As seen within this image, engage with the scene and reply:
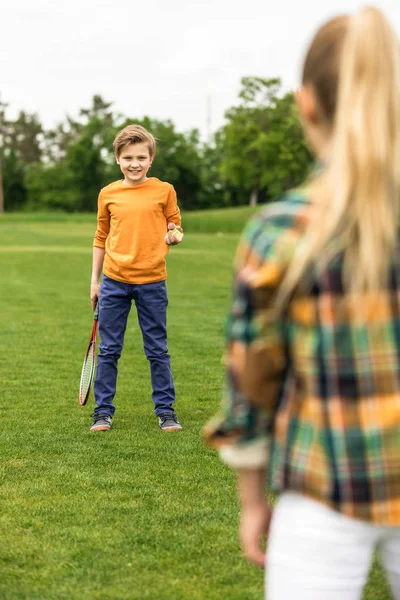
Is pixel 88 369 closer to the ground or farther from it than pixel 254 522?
closer to the ground

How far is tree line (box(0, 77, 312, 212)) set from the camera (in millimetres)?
78688

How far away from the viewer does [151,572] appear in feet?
13.0

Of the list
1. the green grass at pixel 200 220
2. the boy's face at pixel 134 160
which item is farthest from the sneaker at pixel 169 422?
the green grass at pixel 200 220

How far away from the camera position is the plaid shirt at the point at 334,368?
1.74 meters

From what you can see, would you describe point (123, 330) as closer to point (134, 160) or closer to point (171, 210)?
point (171, 210)

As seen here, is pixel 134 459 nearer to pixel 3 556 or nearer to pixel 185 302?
pixel 3 556

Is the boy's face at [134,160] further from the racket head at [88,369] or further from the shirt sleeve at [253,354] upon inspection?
the shirt sleeve at [253,354]

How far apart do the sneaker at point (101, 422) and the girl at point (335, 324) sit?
4828mm

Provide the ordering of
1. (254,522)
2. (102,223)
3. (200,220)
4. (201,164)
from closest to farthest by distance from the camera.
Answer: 1. (254,522)
2. (102,223)
3. (200,220)
4. (201,164)

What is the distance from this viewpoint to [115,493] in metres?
5.05

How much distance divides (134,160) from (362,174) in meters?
4.75

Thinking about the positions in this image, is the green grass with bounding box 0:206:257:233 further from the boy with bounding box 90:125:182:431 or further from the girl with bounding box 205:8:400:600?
the girl with bounding box 205:8:400:600

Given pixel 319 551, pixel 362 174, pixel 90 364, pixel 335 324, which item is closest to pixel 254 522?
pixel 319 551

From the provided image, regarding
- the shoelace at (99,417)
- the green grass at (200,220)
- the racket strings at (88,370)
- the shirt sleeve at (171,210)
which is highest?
the shirt sleeve at (171,210)
